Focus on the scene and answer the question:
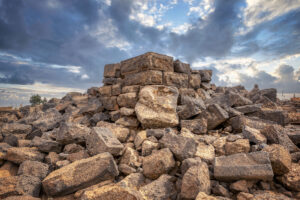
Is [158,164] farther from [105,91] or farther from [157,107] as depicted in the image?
[105,91]

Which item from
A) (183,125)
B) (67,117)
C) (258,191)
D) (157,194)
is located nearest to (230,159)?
(258,191)

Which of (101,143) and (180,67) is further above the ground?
(180,67)

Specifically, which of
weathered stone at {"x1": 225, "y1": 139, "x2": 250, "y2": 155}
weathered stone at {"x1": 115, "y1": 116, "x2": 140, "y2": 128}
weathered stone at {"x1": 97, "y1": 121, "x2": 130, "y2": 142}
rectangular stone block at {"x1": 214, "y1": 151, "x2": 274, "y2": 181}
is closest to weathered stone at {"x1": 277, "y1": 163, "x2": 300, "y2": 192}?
rectangular stone block at {"x1": 214, "y1": 151, "x2": 274, "y2": 181}

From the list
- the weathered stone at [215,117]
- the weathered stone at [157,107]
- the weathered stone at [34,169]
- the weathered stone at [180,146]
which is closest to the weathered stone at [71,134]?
the weathered stone at [34,169]

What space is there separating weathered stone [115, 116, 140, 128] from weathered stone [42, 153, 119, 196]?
183 cm

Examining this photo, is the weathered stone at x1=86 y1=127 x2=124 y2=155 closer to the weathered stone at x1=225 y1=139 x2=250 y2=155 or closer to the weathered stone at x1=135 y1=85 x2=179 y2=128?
the weathered stone at x1=135 y1=85 x2=179 y2=128

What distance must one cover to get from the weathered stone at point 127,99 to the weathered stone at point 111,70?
119 centimetres

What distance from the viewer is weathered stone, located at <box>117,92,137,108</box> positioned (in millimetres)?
5242

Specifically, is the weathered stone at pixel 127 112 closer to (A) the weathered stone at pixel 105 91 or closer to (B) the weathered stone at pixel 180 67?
(A) the weathered stone at pixel 105 91

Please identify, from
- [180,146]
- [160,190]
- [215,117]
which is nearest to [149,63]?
[215,117]

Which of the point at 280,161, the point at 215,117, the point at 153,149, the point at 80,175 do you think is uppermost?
the point at 215,117

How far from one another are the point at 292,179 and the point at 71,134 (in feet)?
14.3

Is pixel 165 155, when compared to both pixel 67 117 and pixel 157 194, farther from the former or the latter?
pixel 67 117

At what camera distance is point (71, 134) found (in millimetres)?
3996
